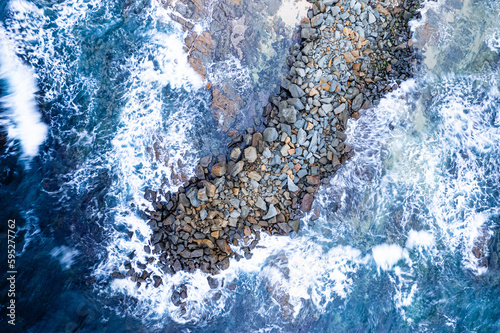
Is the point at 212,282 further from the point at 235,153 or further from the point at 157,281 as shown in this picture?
the point at 235,153

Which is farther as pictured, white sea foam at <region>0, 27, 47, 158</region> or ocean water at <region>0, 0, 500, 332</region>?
ocean water at <region>0, 0, 500, 332</region>

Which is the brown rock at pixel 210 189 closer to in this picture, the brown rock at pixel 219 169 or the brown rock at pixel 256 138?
the brown rock at pixel 219 169

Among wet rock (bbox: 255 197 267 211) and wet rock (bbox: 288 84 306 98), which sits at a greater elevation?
wet rock (bbox: 288 84 306 98)

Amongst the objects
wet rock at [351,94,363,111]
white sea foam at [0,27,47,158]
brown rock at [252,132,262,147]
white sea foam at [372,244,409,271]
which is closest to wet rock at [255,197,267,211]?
brown rock at [252,132,262,147]

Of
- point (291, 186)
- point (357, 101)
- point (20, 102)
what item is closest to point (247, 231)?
point (291, 186)

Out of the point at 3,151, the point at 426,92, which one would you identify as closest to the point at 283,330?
the point at 426,92

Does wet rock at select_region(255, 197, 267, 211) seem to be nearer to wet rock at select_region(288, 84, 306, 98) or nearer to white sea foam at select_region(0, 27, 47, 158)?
wet rock at select_region(288, 84, 306, 98)
